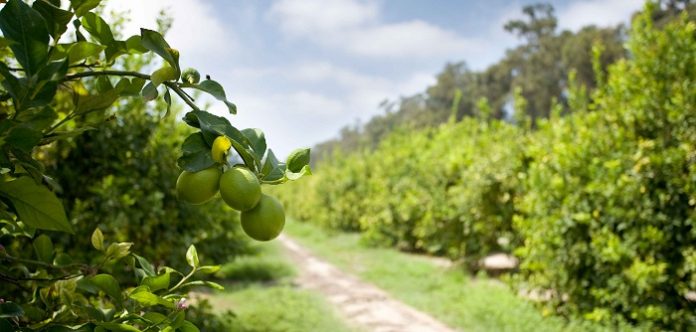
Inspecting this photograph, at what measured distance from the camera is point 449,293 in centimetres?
647

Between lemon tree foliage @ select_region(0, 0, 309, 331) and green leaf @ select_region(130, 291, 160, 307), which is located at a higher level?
lemon tree foliage @ select_region(0, 0, 309, 331)

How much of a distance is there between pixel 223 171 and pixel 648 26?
16.5 feet

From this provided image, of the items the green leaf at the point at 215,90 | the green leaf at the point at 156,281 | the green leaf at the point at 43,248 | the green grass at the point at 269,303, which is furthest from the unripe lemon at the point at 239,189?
the green grass at the point at 269,303

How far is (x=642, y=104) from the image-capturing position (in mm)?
4508

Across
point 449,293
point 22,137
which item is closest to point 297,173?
point 22,137

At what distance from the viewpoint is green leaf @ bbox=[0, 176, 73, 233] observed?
63 cm

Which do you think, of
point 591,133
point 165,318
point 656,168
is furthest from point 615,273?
point 165,318

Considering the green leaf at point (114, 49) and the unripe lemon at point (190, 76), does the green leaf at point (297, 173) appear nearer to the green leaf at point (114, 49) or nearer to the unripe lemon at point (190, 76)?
the unripe lemon at point (190, 76)

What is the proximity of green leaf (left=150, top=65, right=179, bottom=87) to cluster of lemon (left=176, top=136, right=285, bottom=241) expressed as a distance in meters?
0.14

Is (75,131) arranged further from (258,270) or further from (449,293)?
(258,270)

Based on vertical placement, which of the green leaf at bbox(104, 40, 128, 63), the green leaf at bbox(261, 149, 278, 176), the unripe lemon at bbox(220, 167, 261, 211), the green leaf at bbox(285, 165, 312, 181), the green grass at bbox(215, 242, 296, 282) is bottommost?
the green grass at bbox(215, 242, 296, 282)

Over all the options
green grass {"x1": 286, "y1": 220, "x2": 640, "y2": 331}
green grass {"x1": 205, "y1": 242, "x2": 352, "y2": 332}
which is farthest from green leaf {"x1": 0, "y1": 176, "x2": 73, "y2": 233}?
green grass {"x1": 286, "y1": 220, "x2": 640, "y2": 331}

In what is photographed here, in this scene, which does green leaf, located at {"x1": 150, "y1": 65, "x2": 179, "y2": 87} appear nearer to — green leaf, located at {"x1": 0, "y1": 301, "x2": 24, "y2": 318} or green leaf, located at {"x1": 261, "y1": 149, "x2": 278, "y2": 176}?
green leaf, located at {"x1": 261, "y1": 149, "x2": 278, "y2": 176}

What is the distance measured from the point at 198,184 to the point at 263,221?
3.8 inches
